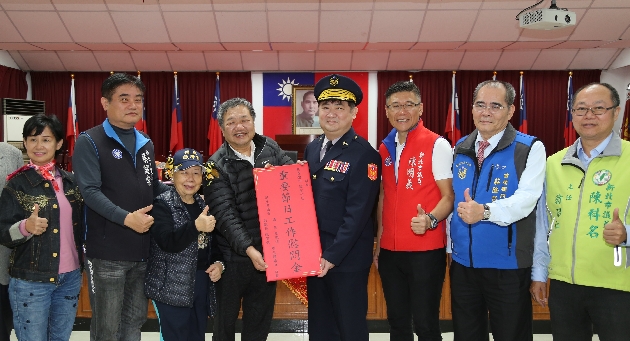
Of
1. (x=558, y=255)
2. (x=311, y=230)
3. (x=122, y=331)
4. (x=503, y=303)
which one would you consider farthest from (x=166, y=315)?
(x=558, y=255)

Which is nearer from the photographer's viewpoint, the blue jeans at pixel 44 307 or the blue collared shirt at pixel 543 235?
the blue collared shirt at pixel 543 235

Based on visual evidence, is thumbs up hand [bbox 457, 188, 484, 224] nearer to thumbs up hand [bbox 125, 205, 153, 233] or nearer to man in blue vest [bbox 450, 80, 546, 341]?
man in blue vest [bbox 450, 80, 546, 341]

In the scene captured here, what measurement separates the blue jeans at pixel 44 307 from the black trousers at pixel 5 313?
226mm

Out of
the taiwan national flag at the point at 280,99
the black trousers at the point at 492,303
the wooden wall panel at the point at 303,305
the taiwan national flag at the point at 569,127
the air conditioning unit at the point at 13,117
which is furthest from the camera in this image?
the taiwan national flag at the point at 280,99

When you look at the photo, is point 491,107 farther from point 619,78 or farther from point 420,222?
point 619,78

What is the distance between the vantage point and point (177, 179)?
2309 millimetres

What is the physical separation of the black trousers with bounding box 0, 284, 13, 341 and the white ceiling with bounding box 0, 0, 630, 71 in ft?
17.1

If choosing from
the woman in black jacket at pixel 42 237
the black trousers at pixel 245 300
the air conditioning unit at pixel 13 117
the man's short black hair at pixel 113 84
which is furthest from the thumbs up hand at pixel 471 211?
the air conditioning unit at pixel 13 117

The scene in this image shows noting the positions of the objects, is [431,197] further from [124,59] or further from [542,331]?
[124,59]

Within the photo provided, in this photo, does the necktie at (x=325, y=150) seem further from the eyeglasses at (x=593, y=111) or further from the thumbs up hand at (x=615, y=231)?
the thumbs up hand at (x=615, y=231)

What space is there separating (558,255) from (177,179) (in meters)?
1.87

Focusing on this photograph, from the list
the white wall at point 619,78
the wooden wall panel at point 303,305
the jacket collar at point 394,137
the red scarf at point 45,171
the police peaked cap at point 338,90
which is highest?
the white wall at point 619,78

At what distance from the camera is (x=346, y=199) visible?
7.48 feet

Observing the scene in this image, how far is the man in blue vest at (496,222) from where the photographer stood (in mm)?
2094
